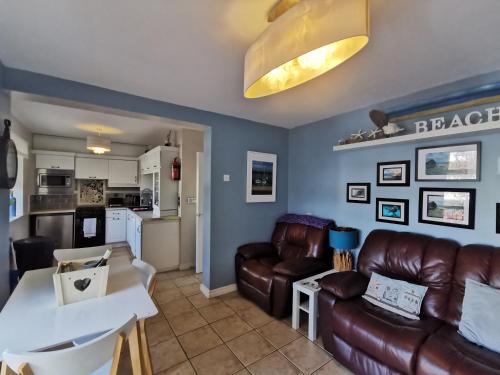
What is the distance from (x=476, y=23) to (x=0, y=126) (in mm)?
3350

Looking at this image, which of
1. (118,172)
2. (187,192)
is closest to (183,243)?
(187,192)

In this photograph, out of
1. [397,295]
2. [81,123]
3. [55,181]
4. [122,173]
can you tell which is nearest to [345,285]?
[397,295]

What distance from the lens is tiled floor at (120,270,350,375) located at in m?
1.81

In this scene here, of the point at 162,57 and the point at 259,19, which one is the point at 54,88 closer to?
the point at 162,57

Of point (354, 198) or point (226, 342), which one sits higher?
point (354, 198)

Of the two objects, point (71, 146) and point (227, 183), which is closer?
point (227, 183)

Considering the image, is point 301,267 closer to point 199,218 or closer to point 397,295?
point 397,295

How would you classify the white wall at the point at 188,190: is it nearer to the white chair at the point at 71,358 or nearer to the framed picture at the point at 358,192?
the framed picture at the point at 358,192

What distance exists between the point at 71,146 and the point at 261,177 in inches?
179

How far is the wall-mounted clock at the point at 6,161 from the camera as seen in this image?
174 cm

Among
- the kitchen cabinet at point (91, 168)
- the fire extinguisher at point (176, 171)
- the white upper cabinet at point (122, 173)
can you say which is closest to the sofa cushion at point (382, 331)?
the fire extinguisher at point (176, 171)

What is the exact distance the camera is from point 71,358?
895 millimetres

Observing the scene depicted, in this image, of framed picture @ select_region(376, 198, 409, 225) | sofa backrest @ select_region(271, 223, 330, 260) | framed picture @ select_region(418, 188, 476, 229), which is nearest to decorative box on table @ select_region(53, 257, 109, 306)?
sofa backrest @ select_region(271, 223, 330, 260)

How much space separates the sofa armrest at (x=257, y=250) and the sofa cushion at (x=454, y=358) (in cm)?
189
